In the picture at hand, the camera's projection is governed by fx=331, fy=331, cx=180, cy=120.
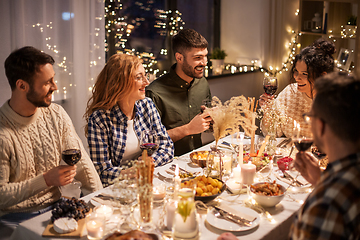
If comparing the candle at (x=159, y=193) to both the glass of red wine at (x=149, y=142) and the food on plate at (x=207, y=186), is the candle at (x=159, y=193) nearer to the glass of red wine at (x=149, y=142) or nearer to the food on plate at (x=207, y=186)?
the food on plate at (x=207, y=186)

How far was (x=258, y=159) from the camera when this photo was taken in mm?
2008

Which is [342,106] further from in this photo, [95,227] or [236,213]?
[95,227]

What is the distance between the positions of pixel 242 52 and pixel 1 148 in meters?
4.46

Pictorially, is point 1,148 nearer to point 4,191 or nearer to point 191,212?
point 4,191

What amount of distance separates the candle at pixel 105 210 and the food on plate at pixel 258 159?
0.93m

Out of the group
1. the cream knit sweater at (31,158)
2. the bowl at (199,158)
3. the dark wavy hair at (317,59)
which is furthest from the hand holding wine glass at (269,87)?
the cream knit sweater at (31,158)

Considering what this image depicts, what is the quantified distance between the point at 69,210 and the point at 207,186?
0.63 meters

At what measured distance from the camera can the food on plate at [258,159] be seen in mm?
1977

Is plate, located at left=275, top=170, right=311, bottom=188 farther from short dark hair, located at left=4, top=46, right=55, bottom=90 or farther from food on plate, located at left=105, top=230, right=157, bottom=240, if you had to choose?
short dark hair, located at left=4, top=46, right=55, bottom=90

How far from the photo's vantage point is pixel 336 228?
947 millimetres

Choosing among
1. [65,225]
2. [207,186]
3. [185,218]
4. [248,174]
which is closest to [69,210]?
[65,225]

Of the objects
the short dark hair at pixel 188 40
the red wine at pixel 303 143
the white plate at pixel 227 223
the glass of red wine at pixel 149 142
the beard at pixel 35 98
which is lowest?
the white plate at pixel 227 223

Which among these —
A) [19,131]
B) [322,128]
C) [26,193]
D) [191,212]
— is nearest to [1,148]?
[19,131]

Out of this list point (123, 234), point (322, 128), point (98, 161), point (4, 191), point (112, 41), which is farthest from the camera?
point (112, 41)
